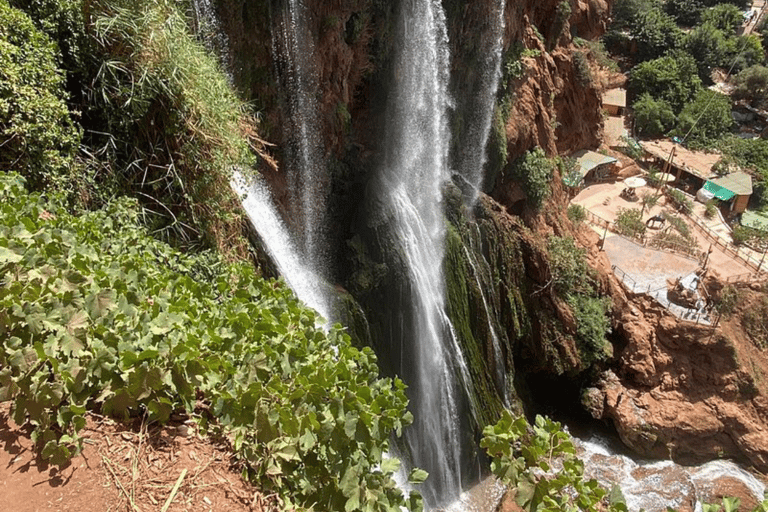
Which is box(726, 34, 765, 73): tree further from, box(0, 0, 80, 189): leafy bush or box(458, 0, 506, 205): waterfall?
box(0, 0, 80, 189): leafy bush

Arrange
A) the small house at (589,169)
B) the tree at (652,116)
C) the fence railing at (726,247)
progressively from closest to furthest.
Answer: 1. the fence railing at (726,247)
2. the small house at (589,169)
3. the tree at (652,116)

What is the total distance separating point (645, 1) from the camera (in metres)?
32.7

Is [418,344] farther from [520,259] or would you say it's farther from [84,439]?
[84,439]

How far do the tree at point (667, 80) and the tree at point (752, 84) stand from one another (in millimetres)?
4095

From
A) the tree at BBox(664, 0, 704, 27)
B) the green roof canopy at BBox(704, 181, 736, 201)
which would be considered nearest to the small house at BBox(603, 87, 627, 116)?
Answer: the green roof canopy at BBox(704, 181, 736, 201)

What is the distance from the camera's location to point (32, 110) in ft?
14.1

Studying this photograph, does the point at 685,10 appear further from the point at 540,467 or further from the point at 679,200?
the point at 540,467

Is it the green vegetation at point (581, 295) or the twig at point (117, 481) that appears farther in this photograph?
the green vegetation at point (581, 295)

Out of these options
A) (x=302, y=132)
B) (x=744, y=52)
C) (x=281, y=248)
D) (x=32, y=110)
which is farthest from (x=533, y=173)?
(x=744, y=52)

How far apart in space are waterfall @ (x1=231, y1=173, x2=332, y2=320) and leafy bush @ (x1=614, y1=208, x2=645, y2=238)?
1396 centimetres

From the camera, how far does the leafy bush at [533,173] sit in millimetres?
13500

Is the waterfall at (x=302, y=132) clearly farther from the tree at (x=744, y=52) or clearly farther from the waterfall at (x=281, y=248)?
the tree at (x=744, y=52)

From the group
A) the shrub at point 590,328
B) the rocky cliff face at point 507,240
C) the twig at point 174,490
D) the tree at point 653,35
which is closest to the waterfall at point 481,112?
the rocky cliff face at point 507,240

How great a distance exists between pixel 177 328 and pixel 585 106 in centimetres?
1893
